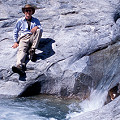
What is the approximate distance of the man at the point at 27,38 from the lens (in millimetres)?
7457

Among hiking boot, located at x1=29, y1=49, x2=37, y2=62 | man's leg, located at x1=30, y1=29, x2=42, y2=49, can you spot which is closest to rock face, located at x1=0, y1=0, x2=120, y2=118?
hiking boot, located at x1=29, y1=49, x2=37, y2=62

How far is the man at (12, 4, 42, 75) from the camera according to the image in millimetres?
Result: 7457

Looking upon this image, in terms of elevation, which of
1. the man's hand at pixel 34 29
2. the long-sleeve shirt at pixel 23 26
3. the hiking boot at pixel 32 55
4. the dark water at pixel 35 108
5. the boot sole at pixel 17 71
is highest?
the long-sleeve shirt at pixel 23 26

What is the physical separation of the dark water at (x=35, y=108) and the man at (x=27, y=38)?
0.83m

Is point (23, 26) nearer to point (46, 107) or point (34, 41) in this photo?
point (34, 41)

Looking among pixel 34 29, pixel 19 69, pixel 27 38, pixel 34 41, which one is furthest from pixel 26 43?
pixel 19 69

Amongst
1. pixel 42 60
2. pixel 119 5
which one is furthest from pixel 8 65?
pixel 119 5

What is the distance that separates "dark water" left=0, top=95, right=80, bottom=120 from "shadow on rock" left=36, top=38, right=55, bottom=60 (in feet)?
3.79

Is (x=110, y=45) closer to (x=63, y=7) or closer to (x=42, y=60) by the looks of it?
(x=42, y=60)

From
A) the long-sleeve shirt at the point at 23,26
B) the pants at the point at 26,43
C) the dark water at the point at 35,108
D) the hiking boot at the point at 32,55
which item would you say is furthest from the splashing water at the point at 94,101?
the long-sleeve shirt at the point at 23,26

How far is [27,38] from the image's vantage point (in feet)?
25.7

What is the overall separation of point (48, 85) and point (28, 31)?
1658 mm

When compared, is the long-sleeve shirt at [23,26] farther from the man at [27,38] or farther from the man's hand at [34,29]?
the man's hand at [34,29]

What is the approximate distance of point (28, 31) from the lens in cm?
796
